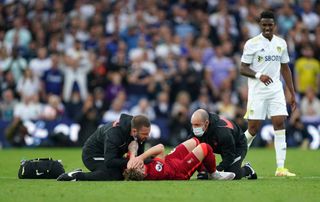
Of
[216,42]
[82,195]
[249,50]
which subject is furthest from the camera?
[216,42]

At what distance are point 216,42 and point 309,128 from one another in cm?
432

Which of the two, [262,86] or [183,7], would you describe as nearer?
[262,86]

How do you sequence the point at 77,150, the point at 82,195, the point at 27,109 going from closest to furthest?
the point at 82,195, the point at 77,150, the point at 27,109

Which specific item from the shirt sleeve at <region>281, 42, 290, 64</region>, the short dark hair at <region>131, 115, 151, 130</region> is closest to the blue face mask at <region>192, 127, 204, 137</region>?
the short dark hair at <region>131, 115, 151, 130</region>

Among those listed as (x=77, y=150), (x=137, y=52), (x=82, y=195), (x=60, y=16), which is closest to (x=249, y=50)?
(x=82, y=195)

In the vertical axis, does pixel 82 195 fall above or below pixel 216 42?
below

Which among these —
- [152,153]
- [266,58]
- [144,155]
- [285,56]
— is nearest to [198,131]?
[152,153]

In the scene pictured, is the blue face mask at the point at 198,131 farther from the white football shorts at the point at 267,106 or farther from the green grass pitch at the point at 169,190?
the white football shorts at the point at 267,106

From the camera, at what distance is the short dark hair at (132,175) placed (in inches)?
536

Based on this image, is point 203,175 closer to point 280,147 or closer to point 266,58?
point 280,147

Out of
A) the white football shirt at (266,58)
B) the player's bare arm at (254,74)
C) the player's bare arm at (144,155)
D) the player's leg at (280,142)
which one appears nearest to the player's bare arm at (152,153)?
the player's bare arm at (144,155)

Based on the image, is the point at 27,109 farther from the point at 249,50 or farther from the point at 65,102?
the point at 249,50

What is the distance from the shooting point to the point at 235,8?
97.9ft

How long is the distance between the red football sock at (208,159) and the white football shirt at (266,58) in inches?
97.4
